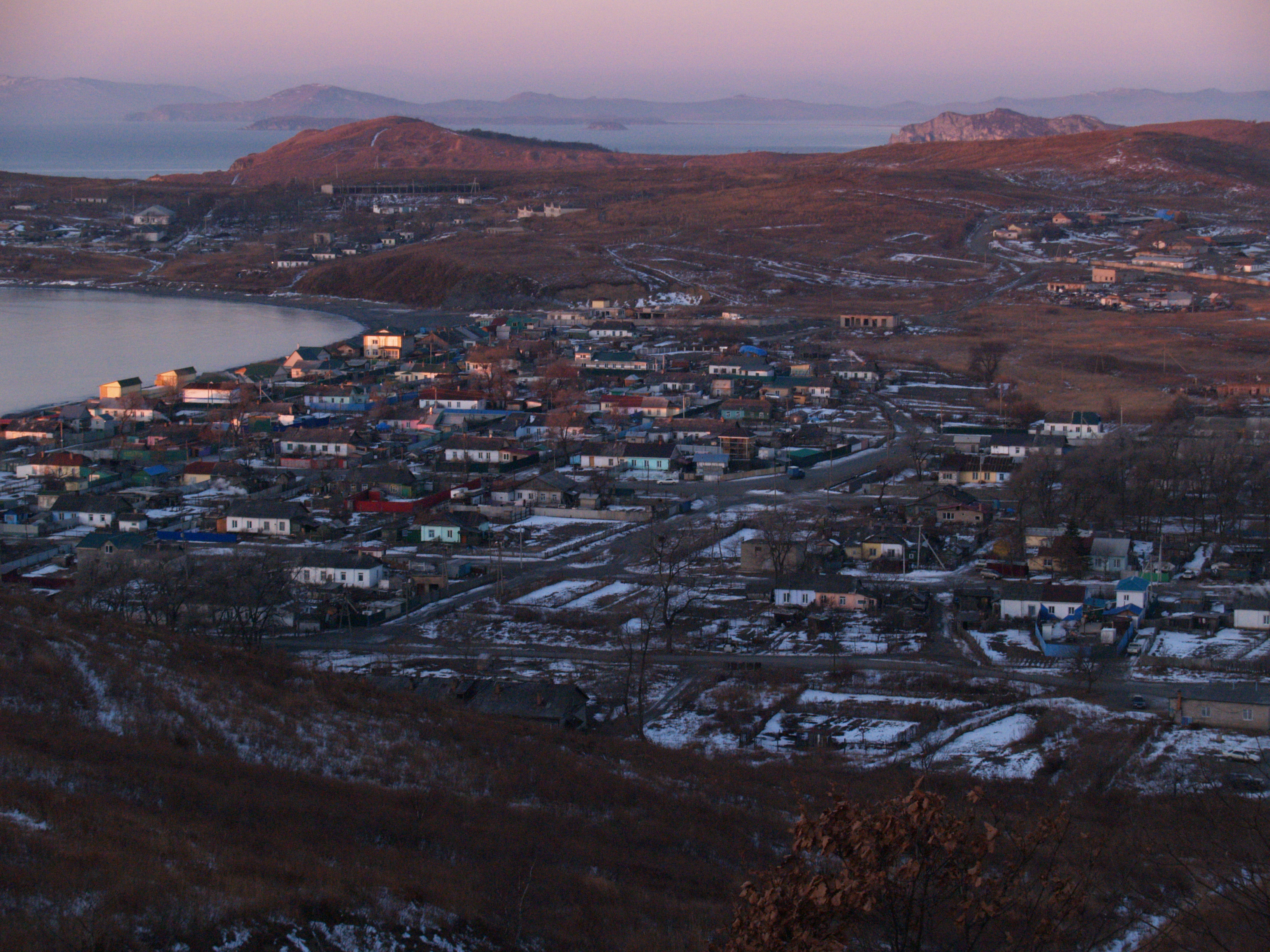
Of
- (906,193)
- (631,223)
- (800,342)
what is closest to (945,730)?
(800,342)

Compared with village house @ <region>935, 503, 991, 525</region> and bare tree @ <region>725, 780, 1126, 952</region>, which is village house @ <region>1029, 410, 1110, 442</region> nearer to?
village house @ <region>935, 503, 991, 525</region>

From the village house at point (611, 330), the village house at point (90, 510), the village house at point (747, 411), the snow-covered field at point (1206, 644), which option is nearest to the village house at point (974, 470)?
the village house at point (747, 411)

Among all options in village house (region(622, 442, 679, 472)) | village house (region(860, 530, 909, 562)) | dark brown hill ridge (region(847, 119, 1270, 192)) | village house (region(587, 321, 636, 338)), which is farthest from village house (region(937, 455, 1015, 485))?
dark brown hill ridge (region(847, 119, 1270, 192))

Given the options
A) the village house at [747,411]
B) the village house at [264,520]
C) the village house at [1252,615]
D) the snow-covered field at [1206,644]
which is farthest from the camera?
the village house at [747,411]

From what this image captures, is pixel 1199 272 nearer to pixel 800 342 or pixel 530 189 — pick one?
pixel 800 342

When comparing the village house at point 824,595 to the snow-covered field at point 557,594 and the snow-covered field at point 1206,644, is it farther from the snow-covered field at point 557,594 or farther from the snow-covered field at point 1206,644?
the snow-covered field at point 1206,644
